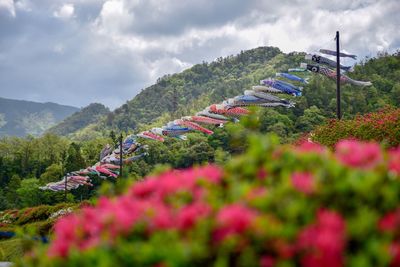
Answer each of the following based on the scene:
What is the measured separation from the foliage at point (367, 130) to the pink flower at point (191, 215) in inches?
373

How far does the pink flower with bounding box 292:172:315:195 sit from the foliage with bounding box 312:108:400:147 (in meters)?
9.29

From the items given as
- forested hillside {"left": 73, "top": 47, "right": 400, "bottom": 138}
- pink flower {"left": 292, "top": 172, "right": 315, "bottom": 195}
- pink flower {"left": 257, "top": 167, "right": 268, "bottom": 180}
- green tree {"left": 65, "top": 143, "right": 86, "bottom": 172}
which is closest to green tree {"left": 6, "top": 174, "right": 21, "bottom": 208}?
green tree {"left": 65, "top": 143, "right": 86, "bottom": 172}

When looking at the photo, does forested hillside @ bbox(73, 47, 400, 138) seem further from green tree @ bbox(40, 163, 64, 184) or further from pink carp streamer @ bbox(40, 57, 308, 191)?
green tree @ bbox(40, 163, 64, 184)

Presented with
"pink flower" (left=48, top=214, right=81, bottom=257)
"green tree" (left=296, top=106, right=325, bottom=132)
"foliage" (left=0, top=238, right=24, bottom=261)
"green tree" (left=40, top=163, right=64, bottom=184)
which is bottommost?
"green tree" (left=40, top=163, right=64, bottom=184)

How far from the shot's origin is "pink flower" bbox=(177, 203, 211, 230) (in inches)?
78.5

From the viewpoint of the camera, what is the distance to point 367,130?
42.2 feet

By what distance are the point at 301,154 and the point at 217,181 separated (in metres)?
0.42

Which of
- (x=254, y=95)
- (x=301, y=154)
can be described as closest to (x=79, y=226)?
(x=301, y=154)

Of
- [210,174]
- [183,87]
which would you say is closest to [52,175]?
[210,174]

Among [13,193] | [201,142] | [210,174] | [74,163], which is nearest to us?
[210,174]

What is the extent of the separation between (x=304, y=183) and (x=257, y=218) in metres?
0.28

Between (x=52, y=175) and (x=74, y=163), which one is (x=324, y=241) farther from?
(x=52, y=175)

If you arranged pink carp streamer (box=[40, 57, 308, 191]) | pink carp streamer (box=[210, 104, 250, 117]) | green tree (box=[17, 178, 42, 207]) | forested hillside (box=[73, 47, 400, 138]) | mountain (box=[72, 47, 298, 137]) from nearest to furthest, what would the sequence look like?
pink carp streamer (box=[40, 57, 308, 191]) → pink carp streamer (box=[210, 104, 250, 117]) → forested hillside (box=[73, 47, 400, 138]) → green tree (box=[17, 178, 42, 207]) → mountain (box=[72, 47, 298, 137])

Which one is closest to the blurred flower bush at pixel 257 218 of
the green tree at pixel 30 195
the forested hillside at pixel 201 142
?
the forested hillside at pixel 201 142
